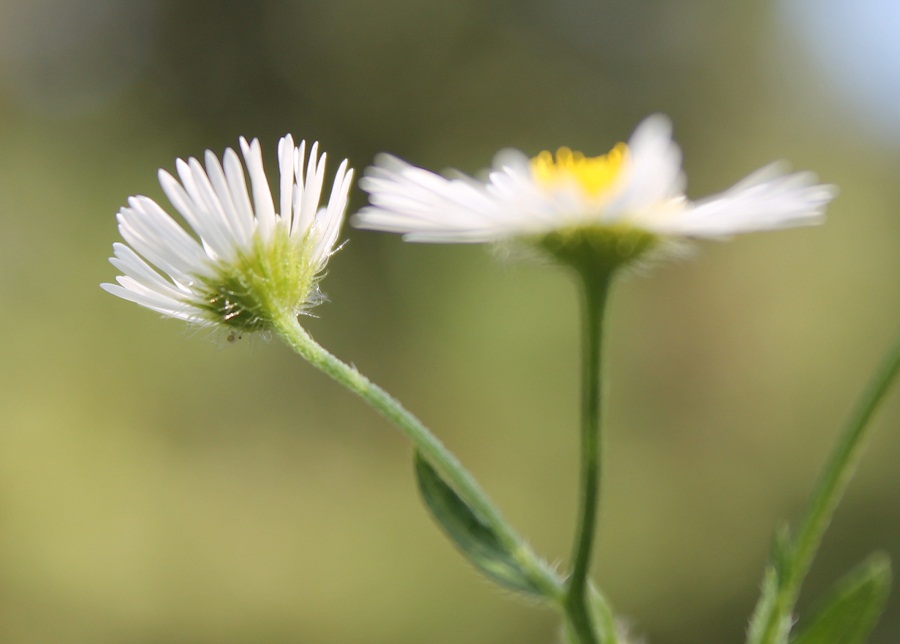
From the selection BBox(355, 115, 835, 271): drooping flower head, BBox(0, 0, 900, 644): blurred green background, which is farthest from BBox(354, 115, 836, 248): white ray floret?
BBox(0, 0, 900, 644): blurred green background

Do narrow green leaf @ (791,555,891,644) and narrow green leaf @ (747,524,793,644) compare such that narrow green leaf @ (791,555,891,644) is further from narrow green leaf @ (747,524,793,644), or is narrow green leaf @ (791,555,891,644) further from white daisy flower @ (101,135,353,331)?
white daisy flower @ (101,135,353,331)

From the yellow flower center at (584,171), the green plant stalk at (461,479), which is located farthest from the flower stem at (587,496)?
the yellow flower center at (584,171)

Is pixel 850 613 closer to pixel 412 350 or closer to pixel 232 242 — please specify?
pixel 232 242

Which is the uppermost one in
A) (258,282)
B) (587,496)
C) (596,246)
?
(258,282)

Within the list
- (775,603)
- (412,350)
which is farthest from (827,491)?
(412,350)

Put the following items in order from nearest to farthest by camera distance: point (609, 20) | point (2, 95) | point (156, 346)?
point (156, 346) < point (2, 95) < point (609, 20)

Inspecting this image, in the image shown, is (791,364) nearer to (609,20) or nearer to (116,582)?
(609,20)

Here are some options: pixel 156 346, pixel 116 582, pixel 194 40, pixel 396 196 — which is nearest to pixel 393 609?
pixel 116 582
